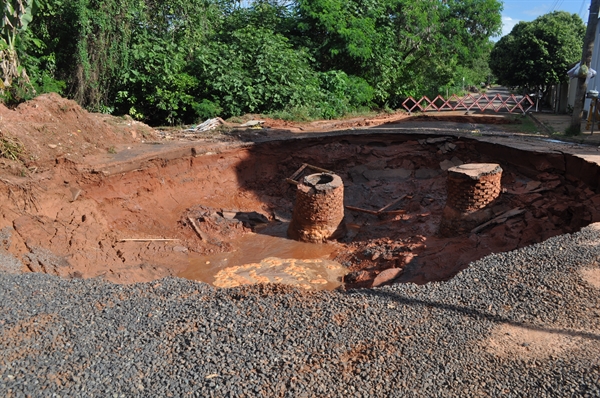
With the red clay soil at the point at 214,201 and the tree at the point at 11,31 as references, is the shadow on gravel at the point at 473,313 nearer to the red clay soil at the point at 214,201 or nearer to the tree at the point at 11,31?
the red clay soil at the point at 214,201

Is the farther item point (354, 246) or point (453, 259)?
point (354, 246)

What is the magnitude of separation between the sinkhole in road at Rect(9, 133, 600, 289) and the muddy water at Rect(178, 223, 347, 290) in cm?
4

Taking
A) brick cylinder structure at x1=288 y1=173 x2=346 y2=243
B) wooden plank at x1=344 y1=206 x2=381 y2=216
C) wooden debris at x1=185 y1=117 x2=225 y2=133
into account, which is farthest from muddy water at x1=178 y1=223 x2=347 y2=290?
wooden debris at x1=185 y1=117 x2=225 y2=133

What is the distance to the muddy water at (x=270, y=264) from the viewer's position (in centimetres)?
839

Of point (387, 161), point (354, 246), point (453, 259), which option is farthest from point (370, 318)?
point (387, 161)

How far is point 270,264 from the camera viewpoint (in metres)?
9.05

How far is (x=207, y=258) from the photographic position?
30.6 ft

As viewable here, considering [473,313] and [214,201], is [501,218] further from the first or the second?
[214,201]

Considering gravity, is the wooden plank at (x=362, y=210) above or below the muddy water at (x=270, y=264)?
above

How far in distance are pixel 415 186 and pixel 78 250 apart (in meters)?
7.86

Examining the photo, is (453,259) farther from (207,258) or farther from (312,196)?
(207,258)

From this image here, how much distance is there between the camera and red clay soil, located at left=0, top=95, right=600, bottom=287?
7.72 metres

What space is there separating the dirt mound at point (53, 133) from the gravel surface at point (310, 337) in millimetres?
4532

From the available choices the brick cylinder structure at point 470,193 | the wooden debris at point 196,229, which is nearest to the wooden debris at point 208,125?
the wooden debris at point 196,229
